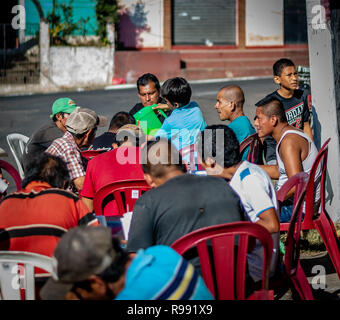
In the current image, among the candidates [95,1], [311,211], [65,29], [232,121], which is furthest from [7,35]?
[311,211]

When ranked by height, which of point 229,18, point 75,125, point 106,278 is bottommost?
point 106,278

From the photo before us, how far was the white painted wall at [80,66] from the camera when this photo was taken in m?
20.1

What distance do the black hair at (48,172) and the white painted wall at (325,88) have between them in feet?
10.3

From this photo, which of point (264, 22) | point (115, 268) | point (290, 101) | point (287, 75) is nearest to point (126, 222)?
point (115, 268)

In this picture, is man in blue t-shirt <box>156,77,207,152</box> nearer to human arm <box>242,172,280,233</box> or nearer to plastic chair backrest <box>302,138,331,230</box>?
plastic chair backrest <box>302,138,331,230</box>

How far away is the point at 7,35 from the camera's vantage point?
21.0 meters

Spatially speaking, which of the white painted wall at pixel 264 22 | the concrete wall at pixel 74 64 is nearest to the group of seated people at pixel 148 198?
→ the concrete wall at pixel 74 64

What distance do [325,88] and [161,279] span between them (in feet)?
12.6

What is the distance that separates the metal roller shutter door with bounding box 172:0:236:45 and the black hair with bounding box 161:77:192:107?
64.2ft

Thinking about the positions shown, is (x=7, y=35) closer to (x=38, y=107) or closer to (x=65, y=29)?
(x=65, y=29)

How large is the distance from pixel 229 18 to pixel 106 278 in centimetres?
2411

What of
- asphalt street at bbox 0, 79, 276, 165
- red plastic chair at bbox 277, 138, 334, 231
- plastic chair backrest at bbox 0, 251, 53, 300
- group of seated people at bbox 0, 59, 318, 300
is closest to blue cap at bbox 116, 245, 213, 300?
group of seated people at bbox 0, 59, 318, 300

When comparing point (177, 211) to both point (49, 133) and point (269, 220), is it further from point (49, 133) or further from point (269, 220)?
point (49, 133)

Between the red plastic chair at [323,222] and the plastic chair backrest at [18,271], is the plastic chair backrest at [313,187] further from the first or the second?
the plastic chair backrest at [18,271]
